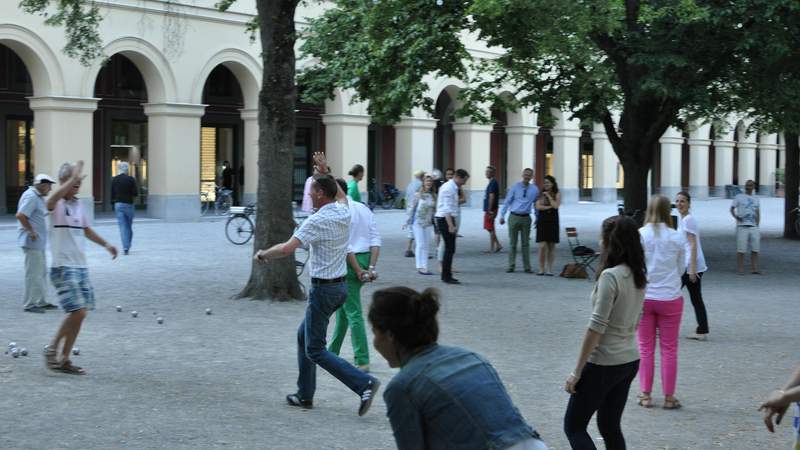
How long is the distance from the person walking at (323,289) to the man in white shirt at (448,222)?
839 centimetres

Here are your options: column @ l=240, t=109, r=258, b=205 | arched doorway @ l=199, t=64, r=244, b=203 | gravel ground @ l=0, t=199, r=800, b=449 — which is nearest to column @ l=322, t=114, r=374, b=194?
column @ l=240, t=109, r=258, b=205

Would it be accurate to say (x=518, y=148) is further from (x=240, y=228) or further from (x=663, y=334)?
(x=663, y=334)

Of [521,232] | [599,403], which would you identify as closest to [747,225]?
[521,232]

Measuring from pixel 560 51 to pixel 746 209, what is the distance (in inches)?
186

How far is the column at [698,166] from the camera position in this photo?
178 ft

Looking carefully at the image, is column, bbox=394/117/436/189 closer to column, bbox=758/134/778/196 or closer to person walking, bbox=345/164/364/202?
person walking, bbox=345/164/364/202

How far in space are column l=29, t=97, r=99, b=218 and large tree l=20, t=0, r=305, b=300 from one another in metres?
14.3

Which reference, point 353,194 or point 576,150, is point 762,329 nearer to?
point 353,194

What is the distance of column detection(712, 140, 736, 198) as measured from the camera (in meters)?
57.6

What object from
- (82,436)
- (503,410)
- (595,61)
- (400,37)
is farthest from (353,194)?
(503,410)

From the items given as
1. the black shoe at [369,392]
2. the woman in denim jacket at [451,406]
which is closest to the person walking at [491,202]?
the black shoe at [369,392]

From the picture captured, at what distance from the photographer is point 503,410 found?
10.7 ft

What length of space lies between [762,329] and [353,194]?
6.56 meters

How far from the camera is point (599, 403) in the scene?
551 centimetres
